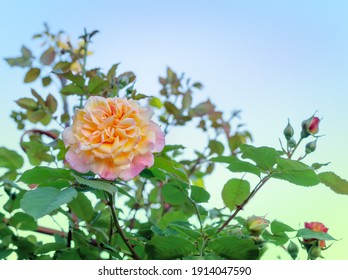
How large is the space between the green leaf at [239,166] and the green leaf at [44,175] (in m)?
0.27

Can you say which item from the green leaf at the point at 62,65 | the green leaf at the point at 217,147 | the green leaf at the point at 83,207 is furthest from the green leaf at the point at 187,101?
the green leaf at the point at 83,207

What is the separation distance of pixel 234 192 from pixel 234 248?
206mm

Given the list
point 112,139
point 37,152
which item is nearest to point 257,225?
point 112,139

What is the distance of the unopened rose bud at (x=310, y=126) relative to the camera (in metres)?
1.00

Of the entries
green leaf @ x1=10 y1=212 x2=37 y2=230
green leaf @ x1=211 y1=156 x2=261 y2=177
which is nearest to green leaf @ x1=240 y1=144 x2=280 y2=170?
green leaf @ x1=211 y1=156 x2=261 y2=177

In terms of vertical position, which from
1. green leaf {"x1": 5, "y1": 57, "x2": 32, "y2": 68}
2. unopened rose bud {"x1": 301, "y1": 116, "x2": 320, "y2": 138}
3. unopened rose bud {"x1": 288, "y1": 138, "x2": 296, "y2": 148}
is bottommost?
unopened rose bud {"x1": 288, "y1": 138, "x2": 296, "y2": 148}

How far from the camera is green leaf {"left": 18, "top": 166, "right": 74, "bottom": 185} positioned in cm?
82

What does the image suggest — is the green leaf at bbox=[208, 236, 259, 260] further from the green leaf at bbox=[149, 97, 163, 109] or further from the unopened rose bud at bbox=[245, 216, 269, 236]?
the green leaf at bbox=[149, 97, 163, 109]

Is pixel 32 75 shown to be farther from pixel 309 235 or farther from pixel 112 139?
pixel 309 235

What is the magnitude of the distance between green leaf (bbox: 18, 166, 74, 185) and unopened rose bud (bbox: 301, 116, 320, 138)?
0.47 meters

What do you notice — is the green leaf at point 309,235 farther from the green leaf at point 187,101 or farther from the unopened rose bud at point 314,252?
the green leaf at point 187,101

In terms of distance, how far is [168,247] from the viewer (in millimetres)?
839

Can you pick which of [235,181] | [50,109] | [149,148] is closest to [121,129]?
[149,148]

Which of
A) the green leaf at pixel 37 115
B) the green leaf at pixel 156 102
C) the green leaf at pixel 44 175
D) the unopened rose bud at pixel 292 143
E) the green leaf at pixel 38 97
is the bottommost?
the green leaf at pixel 44 175
